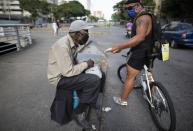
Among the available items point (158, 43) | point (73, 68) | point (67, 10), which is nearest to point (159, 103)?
point (158, 43)

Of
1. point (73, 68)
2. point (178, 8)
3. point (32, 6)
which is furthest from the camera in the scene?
point (32, 6)

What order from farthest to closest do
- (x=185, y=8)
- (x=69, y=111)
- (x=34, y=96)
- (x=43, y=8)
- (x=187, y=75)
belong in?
(x=43, y=8), (x=185, y=8), (x=187, y=75), (x=34, y=96), (x=69, y=111)

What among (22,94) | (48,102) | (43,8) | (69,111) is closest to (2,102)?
(22,94)

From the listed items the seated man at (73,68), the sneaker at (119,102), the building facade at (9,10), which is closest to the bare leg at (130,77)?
the sneaker at (119,102)

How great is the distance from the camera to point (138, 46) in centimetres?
364

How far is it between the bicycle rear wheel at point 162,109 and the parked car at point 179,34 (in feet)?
30.8

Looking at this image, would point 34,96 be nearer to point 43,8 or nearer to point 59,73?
point 59,73

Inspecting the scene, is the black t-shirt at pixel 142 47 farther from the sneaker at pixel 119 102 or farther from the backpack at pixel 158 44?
the sneaker at pixel 119 102

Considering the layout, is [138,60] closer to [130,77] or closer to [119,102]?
[130,77]

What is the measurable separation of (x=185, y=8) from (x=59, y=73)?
28314 mm

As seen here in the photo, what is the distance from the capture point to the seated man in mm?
2775

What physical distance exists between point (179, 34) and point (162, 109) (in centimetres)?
996

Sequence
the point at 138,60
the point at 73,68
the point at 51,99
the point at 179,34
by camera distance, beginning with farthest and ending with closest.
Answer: the point at 179,34 → the point at 51,99 → the point at 138,60 → the point at 73,68

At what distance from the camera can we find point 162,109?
10.7 ft
